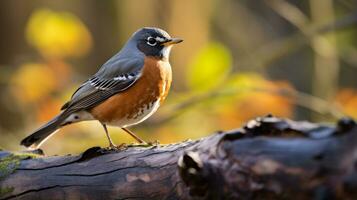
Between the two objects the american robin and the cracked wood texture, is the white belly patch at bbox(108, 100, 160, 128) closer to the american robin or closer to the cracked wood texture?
the american robin

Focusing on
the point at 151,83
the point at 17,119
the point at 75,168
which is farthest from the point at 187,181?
the point at 17,119

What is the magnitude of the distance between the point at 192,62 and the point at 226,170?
382 centimetres

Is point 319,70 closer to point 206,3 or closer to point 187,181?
point 206,3

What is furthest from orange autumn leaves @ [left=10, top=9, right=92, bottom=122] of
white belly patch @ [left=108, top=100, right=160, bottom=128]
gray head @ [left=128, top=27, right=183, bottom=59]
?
white belly patch @ [left=108, top=100, right=160, bottom=128]

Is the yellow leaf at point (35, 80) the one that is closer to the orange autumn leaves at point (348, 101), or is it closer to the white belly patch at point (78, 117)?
the white belly patch at point (78, 117)

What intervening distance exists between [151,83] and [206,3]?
5024mm

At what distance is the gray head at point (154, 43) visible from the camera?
22.0ft

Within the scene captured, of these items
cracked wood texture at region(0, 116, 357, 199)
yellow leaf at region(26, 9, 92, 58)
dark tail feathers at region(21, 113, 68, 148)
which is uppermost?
yellow leaf at region(26, 9, 92, 58)

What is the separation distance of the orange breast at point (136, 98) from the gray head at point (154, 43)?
1.14 feet

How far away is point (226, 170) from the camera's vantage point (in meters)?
3.49

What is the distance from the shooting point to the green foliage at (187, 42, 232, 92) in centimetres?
685

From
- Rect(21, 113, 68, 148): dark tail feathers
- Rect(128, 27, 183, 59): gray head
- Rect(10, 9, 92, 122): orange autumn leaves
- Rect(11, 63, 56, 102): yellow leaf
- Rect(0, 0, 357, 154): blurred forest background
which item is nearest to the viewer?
Rect(21, 113, 68, 148): dark tail feathers

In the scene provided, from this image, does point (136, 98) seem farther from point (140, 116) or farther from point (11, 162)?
point (11, 162)

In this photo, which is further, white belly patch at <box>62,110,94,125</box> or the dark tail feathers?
white belly patch at <box>62,110,94,125</box>
